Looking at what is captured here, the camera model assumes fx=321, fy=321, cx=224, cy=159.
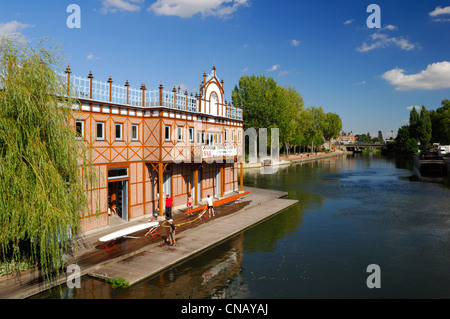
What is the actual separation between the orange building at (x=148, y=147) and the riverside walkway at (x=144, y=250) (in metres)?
1.89

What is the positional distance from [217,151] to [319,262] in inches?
559

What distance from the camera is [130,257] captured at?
16328 mm

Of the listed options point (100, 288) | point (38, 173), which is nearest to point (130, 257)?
point (100, 288)

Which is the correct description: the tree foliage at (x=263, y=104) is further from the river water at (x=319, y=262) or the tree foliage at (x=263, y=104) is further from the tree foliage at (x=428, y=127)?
the tree foliage at (x=428, y=127)

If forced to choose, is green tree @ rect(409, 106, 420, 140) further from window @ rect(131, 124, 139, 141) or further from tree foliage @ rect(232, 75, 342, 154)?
window @ rect(131, 124, 139, 141)

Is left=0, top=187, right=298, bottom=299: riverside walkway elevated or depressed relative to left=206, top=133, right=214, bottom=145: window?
depressed

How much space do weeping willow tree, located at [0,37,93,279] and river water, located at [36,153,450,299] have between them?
291cm

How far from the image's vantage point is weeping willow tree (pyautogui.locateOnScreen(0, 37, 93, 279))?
451 inches

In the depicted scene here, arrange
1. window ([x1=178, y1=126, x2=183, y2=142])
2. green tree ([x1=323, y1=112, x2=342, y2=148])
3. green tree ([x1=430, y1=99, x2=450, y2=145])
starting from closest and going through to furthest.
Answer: window ([x1=178, y1=126, x2=183, y2=142]) → green tree ([x1=430, y1=99, x2=450, y2=145]) → green tree ([x1=323, y1=112, x2=342, y2=148])

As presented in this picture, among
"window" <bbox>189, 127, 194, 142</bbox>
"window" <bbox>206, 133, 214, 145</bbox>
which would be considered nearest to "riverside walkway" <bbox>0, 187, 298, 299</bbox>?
"window" <bbox>189, 127, 194, 142</bbox>

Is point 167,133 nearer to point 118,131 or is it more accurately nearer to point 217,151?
point 118,131

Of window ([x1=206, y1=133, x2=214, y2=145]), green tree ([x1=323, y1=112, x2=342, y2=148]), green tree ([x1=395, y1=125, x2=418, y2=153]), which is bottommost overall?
window ([x1=206, y1=133, x2=214, y2=145])

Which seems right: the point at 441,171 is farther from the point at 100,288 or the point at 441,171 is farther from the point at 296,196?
the point at 100,288

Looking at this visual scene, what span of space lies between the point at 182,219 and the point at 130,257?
7.55m
